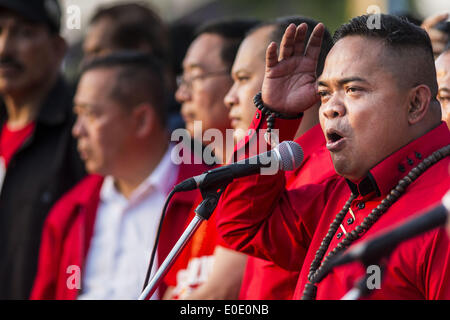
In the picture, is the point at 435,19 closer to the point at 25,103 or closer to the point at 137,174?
the point at 137,174

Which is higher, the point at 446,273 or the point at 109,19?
the point at 109,19

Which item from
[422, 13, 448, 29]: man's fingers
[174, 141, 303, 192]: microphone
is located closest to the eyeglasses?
[422, 13, 448, 29]: man's fingers

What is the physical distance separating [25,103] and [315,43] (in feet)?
10.8

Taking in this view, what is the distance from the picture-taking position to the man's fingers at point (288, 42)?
2.77 m

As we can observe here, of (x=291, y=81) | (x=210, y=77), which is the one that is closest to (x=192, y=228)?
(x=291, y=81)

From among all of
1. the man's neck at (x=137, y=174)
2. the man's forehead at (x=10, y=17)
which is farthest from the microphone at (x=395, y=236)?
the man's forehead at (x=10, y=17)

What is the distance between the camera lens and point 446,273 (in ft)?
6.88

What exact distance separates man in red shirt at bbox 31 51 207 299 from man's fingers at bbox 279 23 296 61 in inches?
61.6

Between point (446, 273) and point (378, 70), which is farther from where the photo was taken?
point (378, 70)

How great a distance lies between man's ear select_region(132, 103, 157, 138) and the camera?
15.9ft

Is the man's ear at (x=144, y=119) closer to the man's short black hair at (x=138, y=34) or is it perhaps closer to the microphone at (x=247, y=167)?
the man's short black hair at (x=138, y=34)

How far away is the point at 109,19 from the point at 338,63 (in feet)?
11.7
